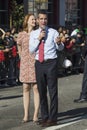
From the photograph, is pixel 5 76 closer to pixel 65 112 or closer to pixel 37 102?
pixel 65 112

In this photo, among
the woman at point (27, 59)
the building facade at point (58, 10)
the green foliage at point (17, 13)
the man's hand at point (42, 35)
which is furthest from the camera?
the building facade at point (58, 10)

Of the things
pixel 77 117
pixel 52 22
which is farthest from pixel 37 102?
pixel 52 22

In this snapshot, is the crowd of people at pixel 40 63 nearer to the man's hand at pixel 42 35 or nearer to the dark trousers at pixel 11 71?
the man's hand at pixel 42 35

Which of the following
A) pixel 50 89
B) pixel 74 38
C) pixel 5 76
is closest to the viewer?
pixel 50 89

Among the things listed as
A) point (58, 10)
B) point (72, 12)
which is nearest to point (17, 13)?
point (58, 10)

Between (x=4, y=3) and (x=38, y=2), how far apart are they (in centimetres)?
187

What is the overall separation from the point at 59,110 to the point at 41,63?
232 centimetres

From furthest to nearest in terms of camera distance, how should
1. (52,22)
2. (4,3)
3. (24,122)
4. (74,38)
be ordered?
(52,22), (4,3), (74,38), (24,122)

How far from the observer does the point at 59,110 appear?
1129cm

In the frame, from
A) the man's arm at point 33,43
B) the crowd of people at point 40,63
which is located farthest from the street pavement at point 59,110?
the man's arm at point 33,43

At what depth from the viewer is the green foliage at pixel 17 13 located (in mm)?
25984

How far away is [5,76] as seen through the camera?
16500mm

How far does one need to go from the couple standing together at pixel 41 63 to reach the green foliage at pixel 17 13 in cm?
1622

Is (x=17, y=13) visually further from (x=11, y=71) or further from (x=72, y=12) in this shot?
(x=11, y=71)
